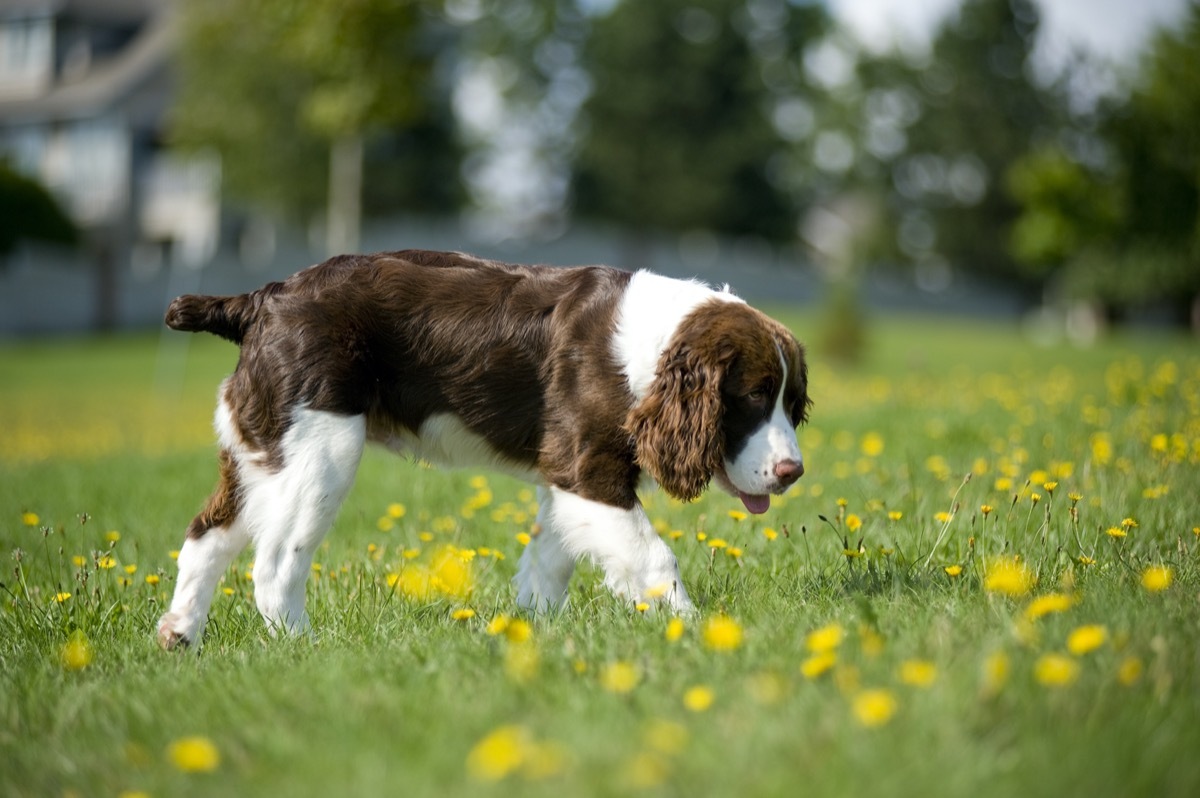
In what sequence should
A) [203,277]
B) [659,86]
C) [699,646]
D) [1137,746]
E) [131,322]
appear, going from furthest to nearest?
[659,86], [131,322], [203,277], [699,646], [1137,746]

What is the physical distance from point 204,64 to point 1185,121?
2850 centimetres

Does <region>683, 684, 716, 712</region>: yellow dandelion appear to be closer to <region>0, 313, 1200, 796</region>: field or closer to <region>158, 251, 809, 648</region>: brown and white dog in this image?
<region>0, 313, 1200, 796</region>: field

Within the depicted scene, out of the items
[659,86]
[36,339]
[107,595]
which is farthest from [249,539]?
[659,86]

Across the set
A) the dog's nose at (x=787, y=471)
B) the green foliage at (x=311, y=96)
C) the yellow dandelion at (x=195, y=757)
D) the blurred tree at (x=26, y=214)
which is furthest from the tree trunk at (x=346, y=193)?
the yellow dandelion at (x=195, y=757)

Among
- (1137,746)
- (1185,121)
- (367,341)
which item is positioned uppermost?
(1185,121)

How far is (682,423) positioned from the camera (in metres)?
3.89

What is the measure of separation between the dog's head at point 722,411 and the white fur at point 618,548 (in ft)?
0.66

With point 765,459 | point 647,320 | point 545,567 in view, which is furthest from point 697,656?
point 647,320

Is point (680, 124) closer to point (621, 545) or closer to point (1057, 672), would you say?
point (621, 545)

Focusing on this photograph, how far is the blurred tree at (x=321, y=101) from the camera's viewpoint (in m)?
22.2

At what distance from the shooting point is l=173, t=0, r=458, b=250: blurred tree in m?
22.2

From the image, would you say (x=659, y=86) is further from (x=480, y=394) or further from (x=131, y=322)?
(x=480, y=394)

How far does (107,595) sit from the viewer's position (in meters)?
4.45

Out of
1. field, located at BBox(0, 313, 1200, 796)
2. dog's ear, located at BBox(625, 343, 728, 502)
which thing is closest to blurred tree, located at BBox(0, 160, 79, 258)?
field, located at BBox(0, 313, 1200, 796)
